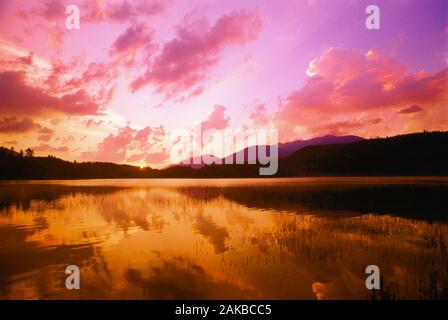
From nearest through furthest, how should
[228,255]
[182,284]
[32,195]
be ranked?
[182,284] → [228,255] → [32,195]

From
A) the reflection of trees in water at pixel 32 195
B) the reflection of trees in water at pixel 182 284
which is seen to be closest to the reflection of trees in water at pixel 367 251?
the reflection of trees in water at pixel 182 284

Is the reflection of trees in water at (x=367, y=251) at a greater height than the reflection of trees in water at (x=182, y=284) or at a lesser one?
greater

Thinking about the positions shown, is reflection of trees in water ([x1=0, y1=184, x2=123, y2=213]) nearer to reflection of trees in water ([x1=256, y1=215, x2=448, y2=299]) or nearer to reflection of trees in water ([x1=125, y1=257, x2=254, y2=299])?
reflection of trees in water ([x1=125, y1=257, x2=254, y2=299])

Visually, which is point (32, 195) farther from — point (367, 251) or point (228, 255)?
point (367, 251)

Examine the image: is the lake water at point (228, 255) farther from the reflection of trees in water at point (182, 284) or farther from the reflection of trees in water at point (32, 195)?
the reflection of trees in water at point (32, 195)

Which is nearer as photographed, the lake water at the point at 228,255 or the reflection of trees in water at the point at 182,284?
the reflection of trees in water at the point at 182,284

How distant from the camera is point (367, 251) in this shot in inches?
854

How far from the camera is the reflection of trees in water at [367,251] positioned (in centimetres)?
1524

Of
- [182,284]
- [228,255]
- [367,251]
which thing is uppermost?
[367,251]

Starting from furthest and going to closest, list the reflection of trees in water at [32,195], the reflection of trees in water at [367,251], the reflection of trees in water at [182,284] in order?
the reflection of trees in water at [32,195], the reflection of trees in water at [367,251], the reflection of trees in water at [182,284]

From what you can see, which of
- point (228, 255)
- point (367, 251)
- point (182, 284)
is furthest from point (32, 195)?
point (367, 251)

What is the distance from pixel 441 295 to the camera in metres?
13.9

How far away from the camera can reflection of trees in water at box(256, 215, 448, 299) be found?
50.0 ft

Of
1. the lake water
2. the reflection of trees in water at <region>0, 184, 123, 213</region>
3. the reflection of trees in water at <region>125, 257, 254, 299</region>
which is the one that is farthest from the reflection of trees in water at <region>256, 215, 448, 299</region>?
the reflection of trees in water at <region>0, 184, 123, 213</region>
